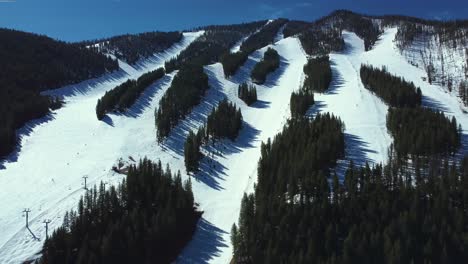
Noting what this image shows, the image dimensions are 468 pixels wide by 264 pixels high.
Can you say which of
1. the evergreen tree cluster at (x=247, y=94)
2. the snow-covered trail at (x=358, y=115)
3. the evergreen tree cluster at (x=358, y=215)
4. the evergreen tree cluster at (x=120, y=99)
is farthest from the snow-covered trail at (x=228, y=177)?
the evergreen tree cluster at (x=120, y=99)

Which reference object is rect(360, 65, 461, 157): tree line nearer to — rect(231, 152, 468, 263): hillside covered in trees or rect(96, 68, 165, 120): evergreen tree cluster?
rect(231, 152, 468, 263): hillside covered in trees

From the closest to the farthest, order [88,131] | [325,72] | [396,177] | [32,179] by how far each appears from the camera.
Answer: [396,177]
[32,179]
[88,131]
[325,72]

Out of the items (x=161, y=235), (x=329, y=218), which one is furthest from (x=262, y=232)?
(x=161, y=235)

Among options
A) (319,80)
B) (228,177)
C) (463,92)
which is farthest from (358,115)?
(463,92)

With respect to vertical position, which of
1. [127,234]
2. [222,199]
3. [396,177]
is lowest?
[222,199]

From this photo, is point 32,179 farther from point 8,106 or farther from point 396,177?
point 396,177

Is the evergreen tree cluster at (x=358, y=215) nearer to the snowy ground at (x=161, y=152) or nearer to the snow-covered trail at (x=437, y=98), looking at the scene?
the snowy ground at (x=161, y=152)

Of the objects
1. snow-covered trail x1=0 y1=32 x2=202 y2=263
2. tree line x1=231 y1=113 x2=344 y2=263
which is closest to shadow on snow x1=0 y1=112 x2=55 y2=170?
snow-covered trail x1=0 y1=32 x2=202 y2=263
